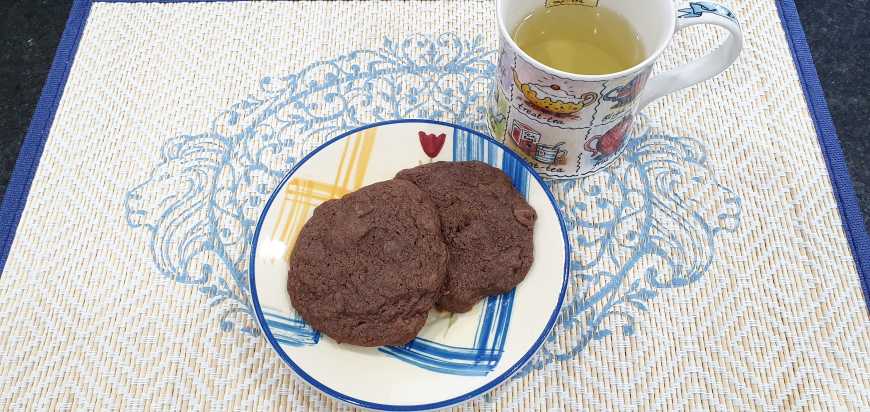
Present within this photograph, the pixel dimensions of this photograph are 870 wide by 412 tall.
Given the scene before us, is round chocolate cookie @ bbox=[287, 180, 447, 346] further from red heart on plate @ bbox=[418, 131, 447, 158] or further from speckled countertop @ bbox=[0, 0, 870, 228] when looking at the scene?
speckled countertop @ bbox=[0, 0, 870, 228]

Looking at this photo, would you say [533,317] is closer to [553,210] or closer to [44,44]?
[553,210]

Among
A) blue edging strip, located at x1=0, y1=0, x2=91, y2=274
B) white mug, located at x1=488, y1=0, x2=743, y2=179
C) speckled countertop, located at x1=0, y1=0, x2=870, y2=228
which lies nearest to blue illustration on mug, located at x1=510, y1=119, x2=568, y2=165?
white mug, located at x1=488, y1=0, x2=743, y2=179

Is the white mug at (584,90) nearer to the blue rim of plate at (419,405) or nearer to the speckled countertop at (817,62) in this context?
the blue rim of plate at (419,405)

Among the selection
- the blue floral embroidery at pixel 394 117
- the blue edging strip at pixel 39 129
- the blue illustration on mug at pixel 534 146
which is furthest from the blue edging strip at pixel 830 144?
the blue edging strip at pixel 39 129

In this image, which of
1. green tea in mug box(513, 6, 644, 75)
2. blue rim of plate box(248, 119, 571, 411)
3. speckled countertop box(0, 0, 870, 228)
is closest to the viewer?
blue rim of plate box(248, 119, 571, 411)

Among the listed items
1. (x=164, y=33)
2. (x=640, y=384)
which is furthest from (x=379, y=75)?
(x=640, y=384)

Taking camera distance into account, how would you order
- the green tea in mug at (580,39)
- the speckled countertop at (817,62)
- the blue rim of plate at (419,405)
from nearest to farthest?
the blue rim of plate at (419,405)
the green tea in mug at (580,39)
the speckled countertop at (817,62)
